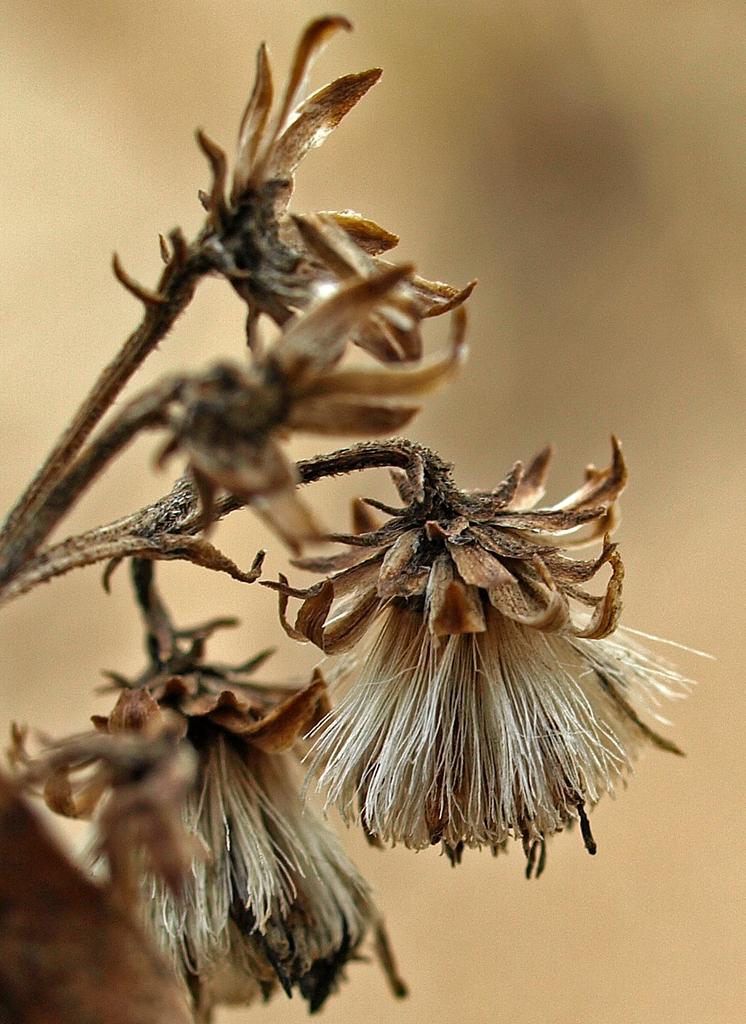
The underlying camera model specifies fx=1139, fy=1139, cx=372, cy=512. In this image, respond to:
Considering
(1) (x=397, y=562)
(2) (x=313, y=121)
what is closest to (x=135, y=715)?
(1) (x=397, y=562)

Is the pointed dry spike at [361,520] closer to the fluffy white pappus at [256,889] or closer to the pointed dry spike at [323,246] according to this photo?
the fluffy white pappus at [256,889]

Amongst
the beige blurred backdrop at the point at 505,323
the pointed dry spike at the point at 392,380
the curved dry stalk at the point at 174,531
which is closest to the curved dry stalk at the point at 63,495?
the curved dry stalk at the point at 174,531

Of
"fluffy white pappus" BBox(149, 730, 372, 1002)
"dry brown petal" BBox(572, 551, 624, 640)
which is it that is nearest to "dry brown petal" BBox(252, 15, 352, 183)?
"dry brown petal" BBox(572, 551, 624, 640)

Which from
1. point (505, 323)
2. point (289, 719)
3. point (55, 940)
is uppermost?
point (505, 323)

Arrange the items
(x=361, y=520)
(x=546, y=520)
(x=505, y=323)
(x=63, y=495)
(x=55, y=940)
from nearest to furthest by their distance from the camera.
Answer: (x=55, y=940) → (x=63, y=495) → (x=546, y=520) → (x=361, y=520) → (x=505, y=323)

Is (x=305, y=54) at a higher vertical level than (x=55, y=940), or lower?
higher

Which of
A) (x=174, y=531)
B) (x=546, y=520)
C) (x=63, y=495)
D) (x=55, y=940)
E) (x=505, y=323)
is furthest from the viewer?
(x=505, y=323)

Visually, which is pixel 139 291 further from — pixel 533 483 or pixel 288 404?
pixel 533 483
